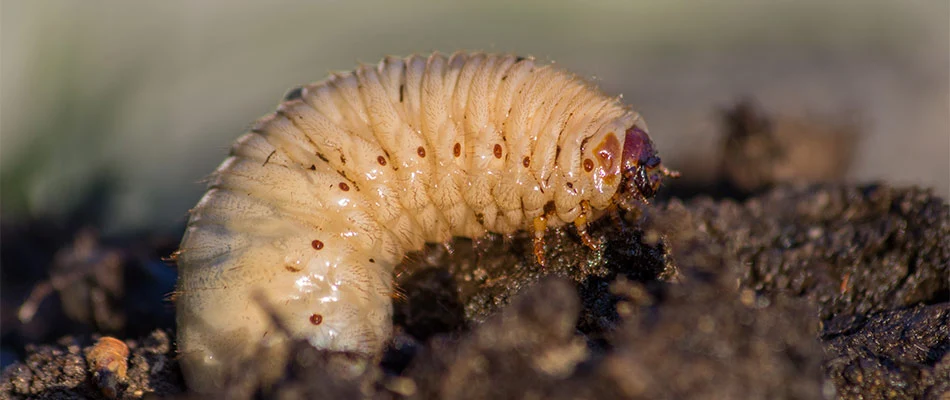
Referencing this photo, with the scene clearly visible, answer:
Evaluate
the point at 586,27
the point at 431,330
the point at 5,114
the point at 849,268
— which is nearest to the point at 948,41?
the point at 586,27

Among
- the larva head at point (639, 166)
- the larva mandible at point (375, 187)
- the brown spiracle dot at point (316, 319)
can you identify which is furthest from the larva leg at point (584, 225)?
the brown spiracle dot at point (316, 319)

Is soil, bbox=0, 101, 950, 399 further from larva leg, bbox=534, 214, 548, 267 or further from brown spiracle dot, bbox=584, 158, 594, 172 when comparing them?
brown spiracle dot, bbox=584, 158, 594, 172

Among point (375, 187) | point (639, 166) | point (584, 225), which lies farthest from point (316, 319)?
point (639, 166)

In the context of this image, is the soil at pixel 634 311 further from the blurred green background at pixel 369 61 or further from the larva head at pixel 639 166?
the blurred green background at pixel 369 61

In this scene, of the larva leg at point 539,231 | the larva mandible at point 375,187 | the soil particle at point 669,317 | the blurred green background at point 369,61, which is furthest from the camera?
the blurred green background at point 369,61

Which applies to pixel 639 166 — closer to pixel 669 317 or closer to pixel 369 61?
pixel 669 317
